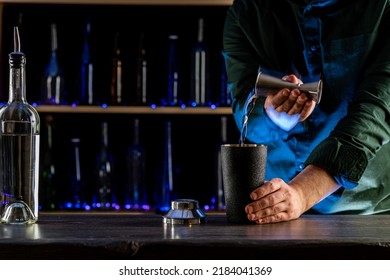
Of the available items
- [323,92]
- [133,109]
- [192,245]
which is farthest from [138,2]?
[192,245]

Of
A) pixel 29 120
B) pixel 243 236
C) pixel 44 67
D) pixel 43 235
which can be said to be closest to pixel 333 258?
pixel 243 236

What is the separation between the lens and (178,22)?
3064mm

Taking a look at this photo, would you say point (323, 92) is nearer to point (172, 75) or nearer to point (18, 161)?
point (18, 161)

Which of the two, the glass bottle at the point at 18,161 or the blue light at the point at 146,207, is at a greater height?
the glass bottle at the point at 18,161

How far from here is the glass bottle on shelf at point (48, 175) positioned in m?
2.89

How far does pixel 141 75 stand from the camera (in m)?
2.90

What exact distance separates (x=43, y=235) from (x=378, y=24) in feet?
3.44

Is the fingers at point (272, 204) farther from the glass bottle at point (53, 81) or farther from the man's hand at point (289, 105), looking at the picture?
the glass bottle at point (53, 81)

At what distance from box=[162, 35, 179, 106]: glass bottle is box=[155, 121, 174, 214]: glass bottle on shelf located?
0.12m

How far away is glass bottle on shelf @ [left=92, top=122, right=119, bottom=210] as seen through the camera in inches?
114

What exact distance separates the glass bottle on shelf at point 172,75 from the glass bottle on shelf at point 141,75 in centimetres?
9

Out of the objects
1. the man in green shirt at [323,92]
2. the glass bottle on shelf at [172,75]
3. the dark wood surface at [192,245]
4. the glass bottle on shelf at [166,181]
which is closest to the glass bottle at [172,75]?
the glass bottle on shelf at [172,75]

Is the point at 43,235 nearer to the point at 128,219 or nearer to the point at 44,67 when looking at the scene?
the point at 128,219

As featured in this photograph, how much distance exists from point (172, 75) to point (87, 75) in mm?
344
